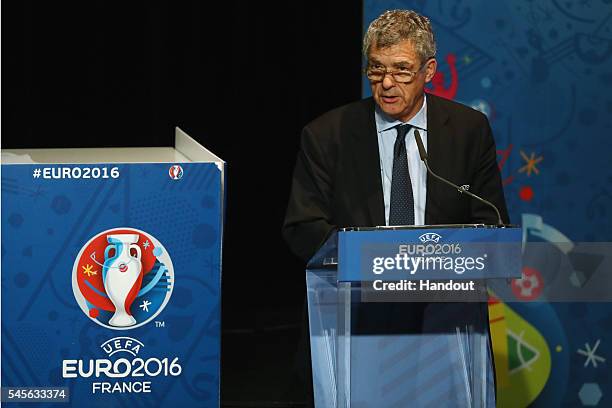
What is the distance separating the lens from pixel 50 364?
8.71ft

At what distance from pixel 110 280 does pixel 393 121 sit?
0.84m

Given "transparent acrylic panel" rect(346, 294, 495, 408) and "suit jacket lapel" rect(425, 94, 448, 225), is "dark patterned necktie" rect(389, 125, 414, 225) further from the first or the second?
"transparent acrylic panel" rect(346, 294, 495, 408)

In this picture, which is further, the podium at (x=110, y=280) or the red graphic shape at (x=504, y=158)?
the red graphic shape at (x=504, y=158)

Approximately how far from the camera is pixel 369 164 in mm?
2828

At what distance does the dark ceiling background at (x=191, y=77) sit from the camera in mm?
6516

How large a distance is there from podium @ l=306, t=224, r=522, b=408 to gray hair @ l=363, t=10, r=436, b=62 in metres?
0.64

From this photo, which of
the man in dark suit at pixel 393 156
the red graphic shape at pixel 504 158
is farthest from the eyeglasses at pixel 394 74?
the red graphic shape at pixel 504 158

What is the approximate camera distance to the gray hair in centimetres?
272

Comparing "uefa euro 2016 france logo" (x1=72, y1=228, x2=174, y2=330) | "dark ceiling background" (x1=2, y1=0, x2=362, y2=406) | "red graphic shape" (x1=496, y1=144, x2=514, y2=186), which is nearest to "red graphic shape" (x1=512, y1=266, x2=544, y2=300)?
"red graphic shape" (x1=496, y1=144, x2=514, y2=186)

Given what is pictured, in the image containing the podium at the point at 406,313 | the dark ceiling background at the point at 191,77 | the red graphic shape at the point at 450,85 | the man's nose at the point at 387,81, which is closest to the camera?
the podium at the point at 406,313

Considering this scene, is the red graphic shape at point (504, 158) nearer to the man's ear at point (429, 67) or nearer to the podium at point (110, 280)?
the man's ear at point (429, 67)

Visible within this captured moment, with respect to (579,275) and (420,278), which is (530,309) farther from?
(420,278)

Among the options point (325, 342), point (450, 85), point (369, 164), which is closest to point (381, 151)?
point (369, 164)

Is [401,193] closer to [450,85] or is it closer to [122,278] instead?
[122,278]
